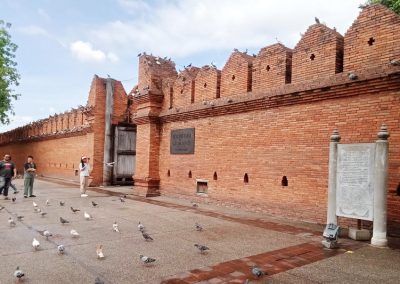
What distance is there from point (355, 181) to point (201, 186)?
222 inches

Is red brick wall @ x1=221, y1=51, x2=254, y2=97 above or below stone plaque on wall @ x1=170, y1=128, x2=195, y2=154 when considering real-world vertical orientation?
above

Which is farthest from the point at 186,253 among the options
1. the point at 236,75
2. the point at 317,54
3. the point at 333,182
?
the point at 236,75

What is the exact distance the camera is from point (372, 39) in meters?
7.11

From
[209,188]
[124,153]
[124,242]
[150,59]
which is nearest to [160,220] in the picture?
[124,242]

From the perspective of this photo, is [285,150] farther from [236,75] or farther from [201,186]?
[201,186]

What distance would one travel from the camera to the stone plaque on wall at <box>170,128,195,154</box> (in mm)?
11551

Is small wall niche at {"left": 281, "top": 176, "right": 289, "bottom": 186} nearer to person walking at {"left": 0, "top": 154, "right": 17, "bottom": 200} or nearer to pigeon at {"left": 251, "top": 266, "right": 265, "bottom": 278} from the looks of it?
pigeon at {"left": 251, "top": 266, "right": 265, "bottom": 278}

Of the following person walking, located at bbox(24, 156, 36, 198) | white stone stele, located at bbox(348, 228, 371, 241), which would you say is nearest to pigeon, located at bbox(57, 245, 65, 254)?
white stone stele, located at bbox(348, 228, 371, 241)

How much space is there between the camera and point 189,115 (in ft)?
38.1

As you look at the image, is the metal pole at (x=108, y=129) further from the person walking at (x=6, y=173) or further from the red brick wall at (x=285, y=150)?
the red brick wall at (x=285, y=150)

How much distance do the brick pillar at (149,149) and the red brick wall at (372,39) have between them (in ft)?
23.4

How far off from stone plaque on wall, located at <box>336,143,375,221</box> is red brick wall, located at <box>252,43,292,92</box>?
2884 mm

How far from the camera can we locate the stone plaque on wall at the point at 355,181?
238 inches

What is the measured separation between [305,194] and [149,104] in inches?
271
